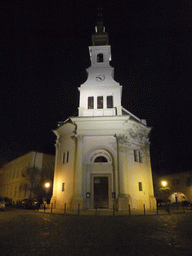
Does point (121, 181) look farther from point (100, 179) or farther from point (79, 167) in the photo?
point (79, 167)

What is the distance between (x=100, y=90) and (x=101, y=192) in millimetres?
12696

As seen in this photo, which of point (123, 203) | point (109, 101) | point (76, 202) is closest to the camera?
point (123, 203)

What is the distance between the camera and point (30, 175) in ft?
129

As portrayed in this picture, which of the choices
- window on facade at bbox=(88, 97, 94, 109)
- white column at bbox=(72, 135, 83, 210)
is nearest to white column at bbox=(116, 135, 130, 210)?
white column at bbox=(72, 135, 83, 210)

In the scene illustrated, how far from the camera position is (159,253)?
507 cm

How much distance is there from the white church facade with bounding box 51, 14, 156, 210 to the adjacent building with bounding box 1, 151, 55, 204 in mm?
17241

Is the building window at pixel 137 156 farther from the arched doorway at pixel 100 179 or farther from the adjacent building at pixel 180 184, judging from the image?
the adjacent building at pixel 180 184

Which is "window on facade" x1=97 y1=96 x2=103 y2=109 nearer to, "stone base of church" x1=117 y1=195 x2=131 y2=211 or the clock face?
the clock face

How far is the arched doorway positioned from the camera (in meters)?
20.8

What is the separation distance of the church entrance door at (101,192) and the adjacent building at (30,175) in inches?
837

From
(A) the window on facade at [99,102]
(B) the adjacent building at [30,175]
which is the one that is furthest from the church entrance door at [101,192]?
(B) the adjacent building at [30,175]

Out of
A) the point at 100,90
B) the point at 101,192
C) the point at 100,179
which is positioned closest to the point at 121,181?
the point at 100,179

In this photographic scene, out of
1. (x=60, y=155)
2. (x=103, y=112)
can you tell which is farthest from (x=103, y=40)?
(x=60, y=155)

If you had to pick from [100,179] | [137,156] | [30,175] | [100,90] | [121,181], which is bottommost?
[121,181]
